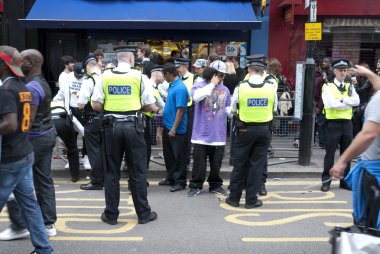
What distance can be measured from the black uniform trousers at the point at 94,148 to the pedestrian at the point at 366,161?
4.18 meters

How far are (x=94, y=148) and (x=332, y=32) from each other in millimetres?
7896

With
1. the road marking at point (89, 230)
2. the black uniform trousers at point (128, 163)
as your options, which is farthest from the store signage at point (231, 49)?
the road marking at point (89, 230)

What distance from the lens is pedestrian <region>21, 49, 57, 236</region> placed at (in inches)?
189

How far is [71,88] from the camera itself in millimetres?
7797

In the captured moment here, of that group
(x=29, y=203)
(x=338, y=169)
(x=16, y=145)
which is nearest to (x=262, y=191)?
(x=338, y=169)

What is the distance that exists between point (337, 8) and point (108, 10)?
569 cm

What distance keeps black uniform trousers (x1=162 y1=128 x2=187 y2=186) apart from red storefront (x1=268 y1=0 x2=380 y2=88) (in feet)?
19.4

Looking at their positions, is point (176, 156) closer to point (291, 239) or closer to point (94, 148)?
point (94, 148)

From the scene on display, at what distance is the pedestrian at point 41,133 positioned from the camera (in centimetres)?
481

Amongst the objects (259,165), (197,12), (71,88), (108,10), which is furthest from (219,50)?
(259,165)

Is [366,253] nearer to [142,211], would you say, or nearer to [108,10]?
[142,211]


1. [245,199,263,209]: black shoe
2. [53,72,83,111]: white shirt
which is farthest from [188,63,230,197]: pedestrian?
[53,72,83,111]: white shirt

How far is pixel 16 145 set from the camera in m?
4.11

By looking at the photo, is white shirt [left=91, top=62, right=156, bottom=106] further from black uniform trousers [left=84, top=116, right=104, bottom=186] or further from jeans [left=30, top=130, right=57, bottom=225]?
black uniform trousers [left=84, top=116, right=104, bottom=186]
